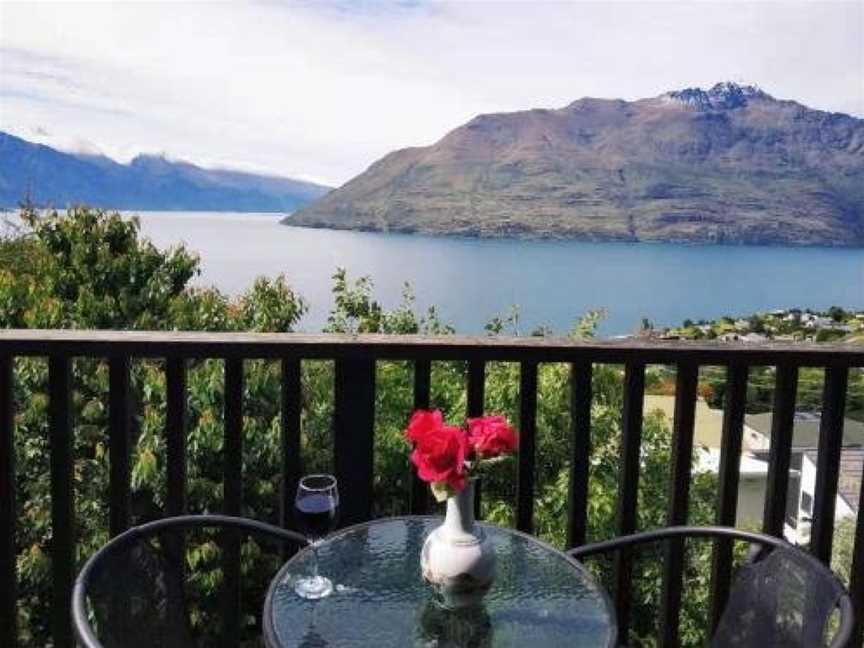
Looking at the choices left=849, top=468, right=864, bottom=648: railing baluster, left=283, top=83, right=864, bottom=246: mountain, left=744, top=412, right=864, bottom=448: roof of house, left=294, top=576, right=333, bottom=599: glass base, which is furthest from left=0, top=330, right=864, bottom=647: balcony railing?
left=283, top=83, right=864, bottom=246: mountain

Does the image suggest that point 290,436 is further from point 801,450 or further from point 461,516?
point 801,450

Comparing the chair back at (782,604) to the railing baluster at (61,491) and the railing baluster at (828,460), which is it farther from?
the railing baluster at (61,491)

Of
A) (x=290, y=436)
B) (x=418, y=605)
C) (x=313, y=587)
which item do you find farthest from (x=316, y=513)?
(x=290, y=436)

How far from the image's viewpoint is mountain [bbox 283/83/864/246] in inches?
1344

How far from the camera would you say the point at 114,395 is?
73.5 inches

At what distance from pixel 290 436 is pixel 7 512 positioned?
2.34 ft

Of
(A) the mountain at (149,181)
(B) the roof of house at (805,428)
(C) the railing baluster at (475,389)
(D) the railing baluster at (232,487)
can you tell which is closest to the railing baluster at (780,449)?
(C) the railing baluster at (475,389)

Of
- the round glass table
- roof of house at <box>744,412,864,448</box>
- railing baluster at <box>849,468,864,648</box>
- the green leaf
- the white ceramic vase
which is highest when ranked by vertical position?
the green leaf

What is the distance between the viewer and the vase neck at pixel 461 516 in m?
1.28

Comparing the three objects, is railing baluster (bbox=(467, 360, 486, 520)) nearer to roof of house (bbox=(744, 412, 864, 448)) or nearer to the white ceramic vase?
the white ceramic vase

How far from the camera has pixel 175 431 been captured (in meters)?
1.88

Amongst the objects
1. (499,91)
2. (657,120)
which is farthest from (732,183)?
(499,91)

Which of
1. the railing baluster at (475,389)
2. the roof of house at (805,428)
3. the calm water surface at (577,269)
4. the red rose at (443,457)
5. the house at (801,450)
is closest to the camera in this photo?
the red rose at (443,457)

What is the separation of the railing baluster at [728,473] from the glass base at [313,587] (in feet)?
3.32
